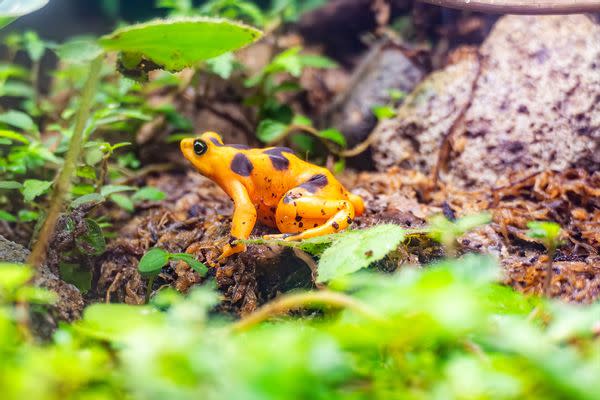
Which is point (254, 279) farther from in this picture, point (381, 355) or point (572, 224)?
point (572, 224)

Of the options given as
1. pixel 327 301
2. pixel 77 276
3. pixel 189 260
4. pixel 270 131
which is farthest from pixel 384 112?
pixel 327 301

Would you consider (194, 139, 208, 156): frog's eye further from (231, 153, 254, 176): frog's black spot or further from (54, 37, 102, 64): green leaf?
(54, 37, 102, 64): green leaf

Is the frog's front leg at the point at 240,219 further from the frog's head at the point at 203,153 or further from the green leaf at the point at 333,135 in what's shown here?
the green leaf at the point at 333,135

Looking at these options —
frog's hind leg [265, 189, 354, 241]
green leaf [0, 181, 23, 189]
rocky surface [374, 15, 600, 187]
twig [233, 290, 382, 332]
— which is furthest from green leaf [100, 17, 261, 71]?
rocky surface [374, 15, 600, 187]

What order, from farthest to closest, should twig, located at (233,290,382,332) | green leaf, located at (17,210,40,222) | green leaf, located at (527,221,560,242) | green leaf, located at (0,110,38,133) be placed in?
green leaf, located at (0,110,38,133)
green leaf, located at (17,210,40,222)
green leaf, located at (527,221,560,242)
twig, located at (233,290,382,332)

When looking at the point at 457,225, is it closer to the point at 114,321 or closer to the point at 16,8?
the point at 114,321

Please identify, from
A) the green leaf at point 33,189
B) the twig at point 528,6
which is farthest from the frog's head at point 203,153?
the twig at point 528,6

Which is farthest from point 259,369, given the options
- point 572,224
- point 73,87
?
point 73,87
